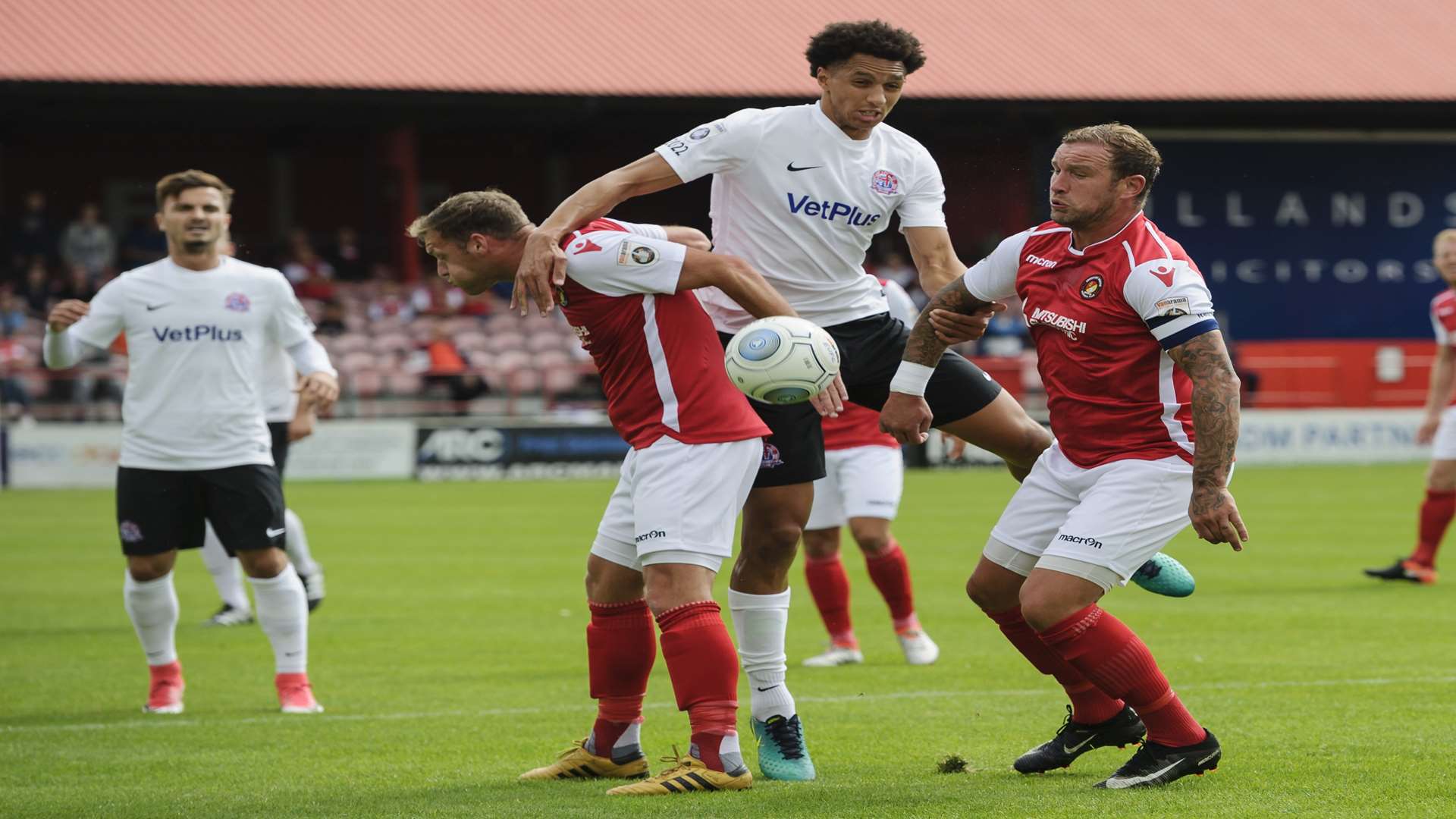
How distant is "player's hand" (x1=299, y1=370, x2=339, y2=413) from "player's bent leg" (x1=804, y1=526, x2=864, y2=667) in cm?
245

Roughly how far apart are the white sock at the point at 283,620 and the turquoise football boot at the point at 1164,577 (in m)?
3.58

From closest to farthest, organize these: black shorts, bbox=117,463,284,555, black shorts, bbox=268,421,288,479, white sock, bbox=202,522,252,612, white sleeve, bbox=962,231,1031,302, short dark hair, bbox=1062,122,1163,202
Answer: short dark hair, bbox=1062,122,1163,202
white sleeve, bbox=962,231,1031,302
black shorts, bbox=117,463,284,555
black shorts, bbox=268,421,288,479
white sock, bbox=202,522,252,612

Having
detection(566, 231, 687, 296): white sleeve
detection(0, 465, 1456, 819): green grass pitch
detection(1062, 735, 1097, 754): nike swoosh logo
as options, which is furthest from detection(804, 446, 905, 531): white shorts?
detection(566, 231, 687, 296): white sleeve

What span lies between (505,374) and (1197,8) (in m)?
15.2

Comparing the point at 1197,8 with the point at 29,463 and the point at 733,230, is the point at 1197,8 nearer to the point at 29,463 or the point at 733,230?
the point at 29,463

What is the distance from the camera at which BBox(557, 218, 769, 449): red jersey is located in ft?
18.0

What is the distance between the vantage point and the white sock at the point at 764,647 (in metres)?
5.89

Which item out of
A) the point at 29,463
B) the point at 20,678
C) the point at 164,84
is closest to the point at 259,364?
the point at 20,678

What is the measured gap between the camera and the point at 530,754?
6.45 meters

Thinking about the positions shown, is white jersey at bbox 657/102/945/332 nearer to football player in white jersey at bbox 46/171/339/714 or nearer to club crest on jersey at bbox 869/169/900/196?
club crest on jersey at bbox 869/169/900/196

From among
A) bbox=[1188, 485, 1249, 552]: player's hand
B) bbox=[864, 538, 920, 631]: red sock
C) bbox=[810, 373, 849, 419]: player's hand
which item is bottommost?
bbox=[864, 538, 920, 631]: red sock

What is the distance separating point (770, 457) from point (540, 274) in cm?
107

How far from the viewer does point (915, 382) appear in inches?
235

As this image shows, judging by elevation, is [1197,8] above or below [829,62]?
above
